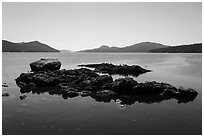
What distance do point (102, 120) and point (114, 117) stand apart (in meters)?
1.42

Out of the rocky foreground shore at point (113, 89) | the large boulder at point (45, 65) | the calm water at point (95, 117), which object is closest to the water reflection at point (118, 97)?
the rocky foreground shore at point (113, 89)

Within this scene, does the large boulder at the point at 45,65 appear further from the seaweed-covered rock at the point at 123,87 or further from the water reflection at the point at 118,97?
the seaweed-covered rock at the point at 123,87

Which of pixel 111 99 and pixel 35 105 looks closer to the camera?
pixel 35 105

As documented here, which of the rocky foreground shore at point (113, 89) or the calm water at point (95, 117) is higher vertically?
the rocky foreground shore at point (113, 89)

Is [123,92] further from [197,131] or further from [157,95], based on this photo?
[197,131]

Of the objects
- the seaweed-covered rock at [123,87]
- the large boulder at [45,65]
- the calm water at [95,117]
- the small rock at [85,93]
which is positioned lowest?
the calm water at [95,117]

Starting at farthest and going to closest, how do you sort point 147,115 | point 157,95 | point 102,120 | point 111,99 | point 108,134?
point 157,95
point 111,99
point 147,115
point 102,120
point 108,134

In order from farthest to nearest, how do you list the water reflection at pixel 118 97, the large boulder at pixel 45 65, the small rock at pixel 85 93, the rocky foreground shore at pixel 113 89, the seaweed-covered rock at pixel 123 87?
the large boulder at pixel 45 65 → the seaweed-covered rock at pixel 123 87 → the small rock at pixel 85 93 → the rocky foreground shore at pixel 113 89 → the water reflection at pixel 118 97

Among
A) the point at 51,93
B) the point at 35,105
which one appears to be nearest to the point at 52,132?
the point at 35,105

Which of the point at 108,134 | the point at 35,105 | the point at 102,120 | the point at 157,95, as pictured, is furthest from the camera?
the point at 157,95

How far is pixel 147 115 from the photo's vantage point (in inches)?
843

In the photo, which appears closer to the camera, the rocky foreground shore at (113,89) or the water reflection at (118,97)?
the water reflection at (118,97)

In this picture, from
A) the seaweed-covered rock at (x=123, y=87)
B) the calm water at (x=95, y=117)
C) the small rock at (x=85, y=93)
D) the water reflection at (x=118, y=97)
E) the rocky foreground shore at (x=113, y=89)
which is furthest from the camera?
the seaweed-covered rock at (x=123, y=87)

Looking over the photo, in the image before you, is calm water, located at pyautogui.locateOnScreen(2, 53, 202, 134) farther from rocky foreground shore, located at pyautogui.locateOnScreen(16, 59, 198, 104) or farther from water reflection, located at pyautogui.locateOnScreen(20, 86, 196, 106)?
rocky foreground shore, located at pyautogui.locateOnScreen(16, 59, 198, 104)
